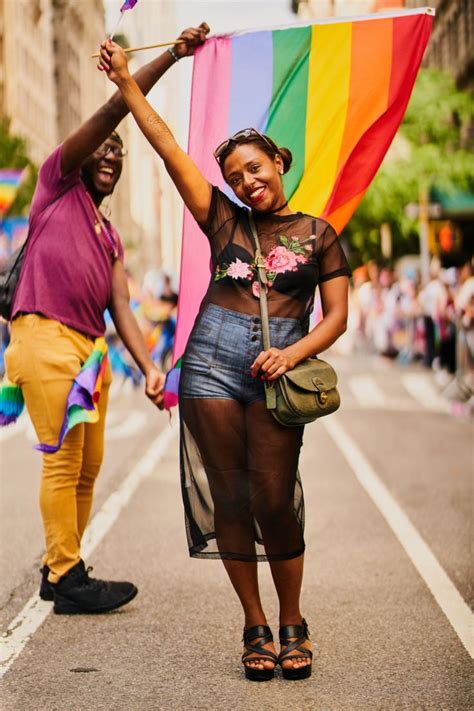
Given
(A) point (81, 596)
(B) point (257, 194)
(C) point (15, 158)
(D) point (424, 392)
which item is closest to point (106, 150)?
(B) point (257, 194)

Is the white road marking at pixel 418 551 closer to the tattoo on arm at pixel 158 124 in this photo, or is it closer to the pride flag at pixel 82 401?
the pride flag at pixel 82 401

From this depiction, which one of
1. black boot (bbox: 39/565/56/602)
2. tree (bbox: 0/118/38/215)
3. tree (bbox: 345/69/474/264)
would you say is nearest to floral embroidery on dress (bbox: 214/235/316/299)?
black boot (bbox: 39/565/56/602)

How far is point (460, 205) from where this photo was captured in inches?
1661

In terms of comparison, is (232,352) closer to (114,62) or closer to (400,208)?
(114,62)

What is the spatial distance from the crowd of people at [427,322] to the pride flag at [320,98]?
11204 mm

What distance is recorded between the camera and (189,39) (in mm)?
4883

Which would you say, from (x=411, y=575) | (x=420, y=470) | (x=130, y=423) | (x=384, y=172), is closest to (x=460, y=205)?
(x=384, y=172)

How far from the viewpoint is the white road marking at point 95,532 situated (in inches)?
193

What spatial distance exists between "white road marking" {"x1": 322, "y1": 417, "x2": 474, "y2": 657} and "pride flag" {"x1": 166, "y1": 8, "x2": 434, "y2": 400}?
1.63 meters

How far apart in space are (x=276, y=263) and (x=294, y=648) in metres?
1.38

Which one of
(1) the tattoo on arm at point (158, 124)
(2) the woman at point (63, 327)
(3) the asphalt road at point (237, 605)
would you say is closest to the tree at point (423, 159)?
(3) the asphalt road at point (237, 605)

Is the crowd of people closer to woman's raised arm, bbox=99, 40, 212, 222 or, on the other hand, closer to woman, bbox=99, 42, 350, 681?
woman, bbox=99, 42, 350, 681

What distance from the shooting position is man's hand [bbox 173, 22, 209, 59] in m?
4.89

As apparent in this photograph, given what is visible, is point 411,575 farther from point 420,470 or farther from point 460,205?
point 460,205
